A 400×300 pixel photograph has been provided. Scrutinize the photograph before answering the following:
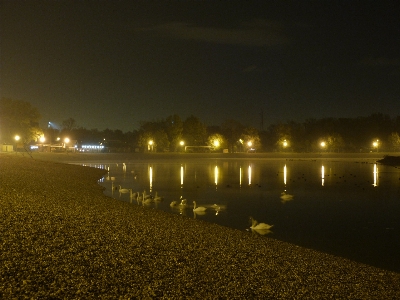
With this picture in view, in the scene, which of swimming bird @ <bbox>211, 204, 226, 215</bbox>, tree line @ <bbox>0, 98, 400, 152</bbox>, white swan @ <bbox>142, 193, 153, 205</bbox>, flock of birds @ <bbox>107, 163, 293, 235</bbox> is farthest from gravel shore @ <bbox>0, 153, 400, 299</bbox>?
tree line @ <bbox>0, 98, 400, 152</bbox>

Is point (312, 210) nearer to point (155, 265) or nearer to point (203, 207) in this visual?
point (203, 207)

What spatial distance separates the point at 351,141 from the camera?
110125 millimetres

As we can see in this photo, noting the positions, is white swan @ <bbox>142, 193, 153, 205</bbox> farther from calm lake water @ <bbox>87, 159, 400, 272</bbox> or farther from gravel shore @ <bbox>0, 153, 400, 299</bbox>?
gravel shore @ <bbox>0, 153, 400, 299</bbox>

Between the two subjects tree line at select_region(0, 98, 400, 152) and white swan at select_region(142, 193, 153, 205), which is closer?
white swan at select_region(142, 193, 153, 205)

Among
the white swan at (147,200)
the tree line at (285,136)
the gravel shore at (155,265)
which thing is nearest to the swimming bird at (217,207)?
the white swan at (147,200)

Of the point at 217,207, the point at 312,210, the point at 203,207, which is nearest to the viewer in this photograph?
the point at 203,207

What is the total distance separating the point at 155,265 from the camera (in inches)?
337

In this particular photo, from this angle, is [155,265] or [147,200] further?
[147,200]

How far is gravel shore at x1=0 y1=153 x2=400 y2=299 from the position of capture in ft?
23.3

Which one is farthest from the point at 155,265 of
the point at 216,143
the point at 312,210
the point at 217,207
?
the point at 216,143

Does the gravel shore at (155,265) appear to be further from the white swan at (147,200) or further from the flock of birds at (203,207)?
the white swan at (147,200)

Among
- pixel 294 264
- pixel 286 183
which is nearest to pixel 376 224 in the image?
pixel 294 264

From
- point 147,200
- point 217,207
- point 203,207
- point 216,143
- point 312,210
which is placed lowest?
point 312,210

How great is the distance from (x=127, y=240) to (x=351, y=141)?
107803 mm
